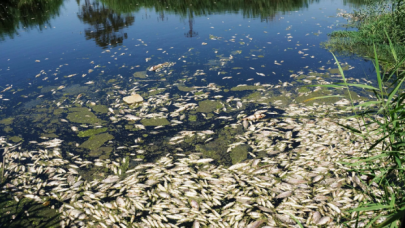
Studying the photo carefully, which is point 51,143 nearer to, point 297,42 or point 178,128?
point 178,128

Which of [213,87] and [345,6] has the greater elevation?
[345,6]

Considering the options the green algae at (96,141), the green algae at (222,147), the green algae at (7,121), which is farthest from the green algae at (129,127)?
the green algae at (7,121)

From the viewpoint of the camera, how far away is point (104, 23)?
1589 cm

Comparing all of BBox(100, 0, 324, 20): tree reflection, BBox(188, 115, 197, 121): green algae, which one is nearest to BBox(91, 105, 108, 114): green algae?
BBox(188, 115, 197, 121): green algae

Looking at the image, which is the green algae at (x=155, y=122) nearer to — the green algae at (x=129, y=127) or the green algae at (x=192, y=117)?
the green algae at (x=129, y=127)

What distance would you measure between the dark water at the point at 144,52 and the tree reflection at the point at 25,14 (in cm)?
11

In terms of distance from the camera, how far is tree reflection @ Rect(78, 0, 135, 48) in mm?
13125

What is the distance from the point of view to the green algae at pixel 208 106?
6.82 meters

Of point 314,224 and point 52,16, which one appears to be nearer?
point 314,224

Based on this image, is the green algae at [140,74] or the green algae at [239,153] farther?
the green algae at [140,74]

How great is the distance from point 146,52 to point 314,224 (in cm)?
932

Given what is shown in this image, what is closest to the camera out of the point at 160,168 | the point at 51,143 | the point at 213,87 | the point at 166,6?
the point at 160,168

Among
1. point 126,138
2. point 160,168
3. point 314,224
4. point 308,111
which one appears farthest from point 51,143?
point 308,111

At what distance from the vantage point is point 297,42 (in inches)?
456
